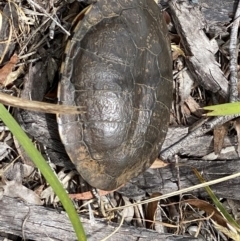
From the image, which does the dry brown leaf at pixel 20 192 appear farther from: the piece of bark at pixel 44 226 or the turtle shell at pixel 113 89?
the turtle shell at pixel 113 89

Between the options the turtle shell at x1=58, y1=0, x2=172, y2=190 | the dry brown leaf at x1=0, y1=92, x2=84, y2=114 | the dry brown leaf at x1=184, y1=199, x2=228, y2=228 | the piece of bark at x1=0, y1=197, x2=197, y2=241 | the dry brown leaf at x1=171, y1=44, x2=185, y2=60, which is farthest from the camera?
the dry brown leaf at x1=171, y1=44, x2=185, y2=60

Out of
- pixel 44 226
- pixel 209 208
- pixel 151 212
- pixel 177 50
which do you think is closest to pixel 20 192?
pixel 44 226

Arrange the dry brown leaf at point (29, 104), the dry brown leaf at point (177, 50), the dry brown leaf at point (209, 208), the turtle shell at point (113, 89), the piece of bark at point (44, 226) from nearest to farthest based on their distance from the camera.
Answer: the dry brown leaf at point (29, 104), the turtle shell at point (113, 89), the piece of bark at point (44, 226), the dry brown leaf at point (209, 208), the dry brown leaf at point (177, 50)

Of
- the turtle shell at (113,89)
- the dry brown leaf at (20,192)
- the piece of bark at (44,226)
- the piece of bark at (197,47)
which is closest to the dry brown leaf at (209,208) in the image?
the piece of bark at (44,226)


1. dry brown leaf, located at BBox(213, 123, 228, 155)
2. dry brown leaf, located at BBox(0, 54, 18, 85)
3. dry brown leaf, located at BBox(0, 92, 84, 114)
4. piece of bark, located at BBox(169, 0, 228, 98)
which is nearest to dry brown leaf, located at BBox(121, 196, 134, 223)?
dry brown leaf, located at BBox(213, 123, 228, 155)

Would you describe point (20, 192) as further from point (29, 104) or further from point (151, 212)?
point (29, 104)

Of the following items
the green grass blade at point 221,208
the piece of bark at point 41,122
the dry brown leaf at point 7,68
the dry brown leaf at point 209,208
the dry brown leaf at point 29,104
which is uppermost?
the dry brown leaf at point 29,104

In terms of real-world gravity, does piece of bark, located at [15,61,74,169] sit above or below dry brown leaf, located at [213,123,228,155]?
above

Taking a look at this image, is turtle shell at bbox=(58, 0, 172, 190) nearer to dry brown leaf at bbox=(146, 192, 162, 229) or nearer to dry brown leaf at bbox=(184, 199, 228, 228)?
dry brown leaf at bbox=(146, 192, 162, 229)
